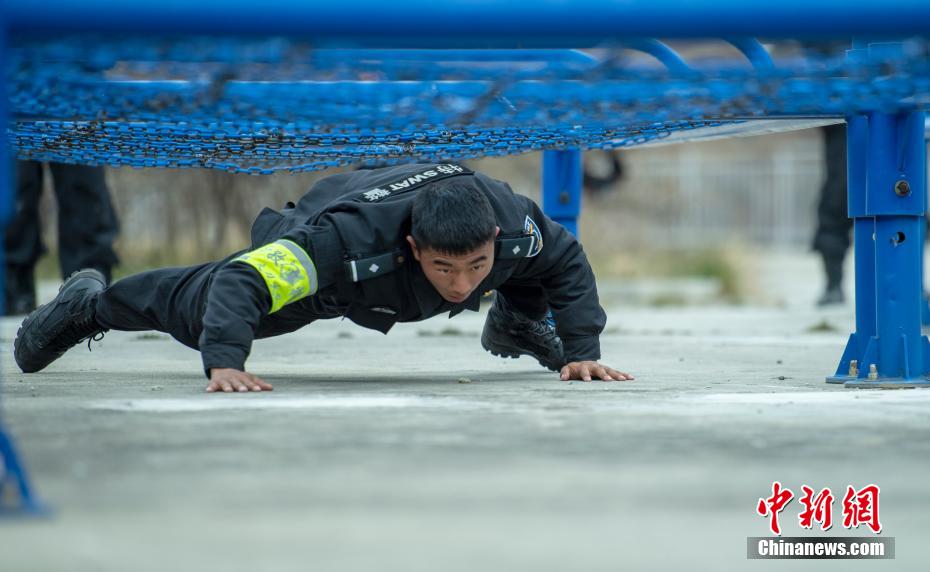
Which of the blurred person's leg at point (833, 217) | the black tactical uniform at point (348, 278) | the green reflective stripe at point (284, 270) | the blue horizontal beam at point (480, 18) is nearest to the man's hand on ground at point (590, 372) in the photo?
the black tactical uniform at point (348, 278)

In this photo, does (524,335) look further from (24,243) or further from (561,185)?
(24,243)

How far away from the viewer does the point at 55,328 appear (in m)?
4.08

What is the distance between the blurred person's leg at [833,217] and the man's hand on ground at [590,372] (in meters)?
4.74

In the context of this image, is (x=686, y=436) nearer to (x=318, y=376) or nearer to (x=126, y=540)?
(x=126, y=540)

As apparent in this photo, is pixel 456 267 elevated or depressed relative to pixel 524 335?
elevated

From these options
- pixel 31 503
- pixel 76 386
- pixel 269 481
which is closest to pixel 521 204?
pixel 76 386

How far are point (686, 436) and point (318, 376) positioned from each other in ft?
5.74

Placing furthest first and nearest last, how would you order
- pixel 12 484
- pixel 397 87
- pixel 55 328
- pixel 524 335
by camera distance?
pixel 524 335
pixel 55 328
pixel 397 87
pixel 12 484

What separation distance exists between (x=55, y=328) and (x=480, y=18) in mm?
2331

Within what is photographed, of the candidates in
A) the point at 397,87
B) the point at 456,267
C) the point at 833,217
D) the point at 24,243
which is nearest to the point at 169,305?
the point at 456,267

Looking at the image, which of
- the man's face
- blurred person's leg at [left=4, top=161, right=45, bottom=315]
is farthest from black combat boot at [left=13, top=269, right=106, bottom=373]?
blurred person's leg at [left=4, top=161, right=45, bottom=315]

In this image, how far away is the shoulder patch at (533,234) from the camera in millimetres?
3748

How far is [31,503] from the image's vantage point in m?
1.83

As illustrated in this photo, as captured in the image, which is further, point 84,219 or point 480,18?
point 84,219
